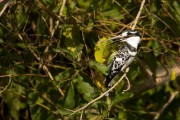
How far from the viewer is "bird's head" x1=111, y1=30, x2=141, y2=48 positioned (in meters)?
3.17

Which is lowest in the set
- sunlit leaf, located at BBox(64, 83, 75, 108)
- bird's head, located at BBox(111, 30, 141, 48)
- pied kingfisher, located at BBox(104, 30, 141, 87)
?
sunlit leaf, located at BBox(64, 83, 75, 108)

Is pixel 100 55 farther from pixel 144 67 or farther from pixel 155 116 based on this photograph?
pixel 155 116

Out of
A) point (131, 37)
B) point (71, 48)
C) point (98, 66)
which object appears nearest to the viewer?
point (98, 66)

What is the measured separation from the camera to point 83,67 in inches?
119

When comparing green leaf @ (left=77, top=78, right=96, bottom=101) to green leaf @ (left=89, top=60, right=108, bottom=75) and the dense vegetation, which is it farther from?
green leaf @ (left=89, top=60, right=108, bottom=75)

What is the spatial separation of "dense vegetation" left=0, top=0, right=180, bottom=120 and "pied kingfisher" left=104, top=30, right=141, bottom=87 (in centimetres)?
4

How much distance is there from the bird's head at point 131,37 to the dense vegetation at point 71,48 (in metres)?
0.05

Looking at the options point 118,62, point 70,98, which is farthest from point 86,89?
point 118,62

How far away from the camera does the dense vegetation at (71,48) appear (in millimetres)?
3168

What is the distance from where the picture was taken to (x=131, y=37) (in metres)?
3.20

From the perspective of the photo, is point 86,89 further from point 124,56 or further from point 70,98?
point 124,56

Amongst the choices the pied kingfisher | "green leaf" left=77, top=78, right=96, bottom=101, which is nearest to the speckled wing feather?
the pied kingfisher

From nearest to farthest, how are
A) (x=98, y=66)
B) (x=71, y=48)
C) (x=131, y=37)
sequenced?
(x=98, y=66)
(x=131, y=37)
(x=71, y=48)

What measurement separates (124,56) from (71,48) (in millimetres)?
285
